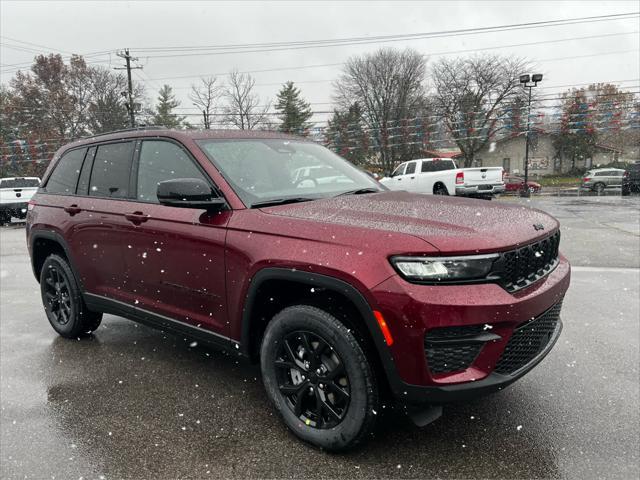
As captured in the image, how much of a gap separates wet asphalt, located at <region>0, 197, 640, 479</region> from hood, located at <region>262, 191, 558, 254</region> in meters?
1.13

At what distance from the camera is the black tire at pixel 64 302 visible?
14.2 ft

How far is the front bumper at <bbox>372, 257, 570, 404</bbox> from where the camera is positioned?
218 centimetres

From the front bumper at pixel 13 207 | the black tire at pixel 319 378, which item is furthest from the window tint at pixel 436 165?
the black tire at pixel 319 378

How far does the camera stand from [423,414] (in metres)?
2.43

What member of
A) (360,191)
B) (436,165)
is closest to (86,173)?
(360,191)

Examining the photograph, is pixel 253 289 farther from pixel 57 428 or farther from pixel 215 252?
pixel 57 428

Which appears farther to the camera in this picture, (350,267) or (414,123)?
(414,123)

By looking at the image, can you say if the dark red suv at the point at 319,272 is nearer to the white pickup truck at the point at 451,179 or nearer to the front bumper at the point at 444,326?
the front bumper at the point at 444,326

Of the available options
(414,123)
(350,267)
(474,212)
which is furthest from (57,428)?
(414,123)

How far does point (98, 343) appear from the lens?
A: 4.47m

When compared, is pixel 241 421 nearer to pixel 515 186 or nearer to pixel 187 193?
pixel 187 193

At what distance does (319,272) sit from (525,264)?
1.04m

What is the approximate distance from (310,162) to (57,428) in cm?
239

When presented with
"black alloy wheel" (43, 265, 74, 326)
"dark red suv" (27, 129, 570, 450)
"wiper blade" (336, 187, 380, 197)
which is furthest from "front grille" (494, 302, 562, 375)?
"black alloy wheel" (43, 265, 74, 326)
